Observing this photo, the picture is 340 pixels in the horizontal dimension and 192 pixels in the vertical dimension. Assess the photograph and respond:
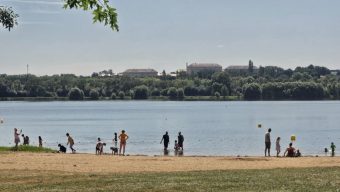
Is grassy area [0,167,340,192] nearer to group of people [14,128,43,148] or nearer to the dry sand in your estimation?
the dry sand

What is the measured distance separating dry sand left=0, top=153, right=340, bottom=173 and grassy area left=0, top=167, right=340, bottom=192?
386 centimetres

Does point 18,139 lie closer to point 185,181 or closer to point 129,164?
point 129,164

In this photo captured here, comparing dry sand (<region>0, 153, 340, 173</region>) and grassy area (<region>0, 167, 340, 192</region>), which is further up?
grassy area (<region>0, 167, 340, 192</region>)

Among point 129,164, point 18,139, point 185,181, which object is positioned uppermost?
point 185,181

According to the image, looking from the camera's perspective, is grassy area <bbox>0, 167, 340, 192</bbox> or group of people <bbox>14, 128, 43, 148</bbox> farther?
group of people <bbox>14, 128, 43, 148</bbox>

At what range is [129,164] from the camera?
31562 millimetres

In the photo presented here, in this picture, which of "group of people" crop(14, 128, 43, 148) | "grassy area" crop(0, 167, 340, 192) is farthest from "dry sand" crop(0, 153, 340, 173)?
"group of people" crop(14, 128, 43, 148)

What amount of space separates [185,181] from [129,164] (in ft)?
34.9

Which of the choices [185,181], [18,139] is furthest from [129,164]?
[18,139]

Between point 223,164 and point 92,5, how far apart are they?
21588mm

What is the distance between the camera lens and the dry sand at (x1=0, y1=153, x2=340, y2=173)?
1125 inches

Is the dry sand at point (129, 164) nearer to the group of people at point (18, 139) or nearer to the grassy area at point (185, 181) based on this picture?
the grassy area at point (185, 181)

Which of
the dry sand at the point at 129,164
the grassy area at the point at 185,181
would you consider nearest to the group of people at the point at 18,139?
the dry sand at the point at 129,164

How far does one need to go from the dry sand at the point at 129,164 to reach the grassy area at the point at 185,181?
3865 mm
